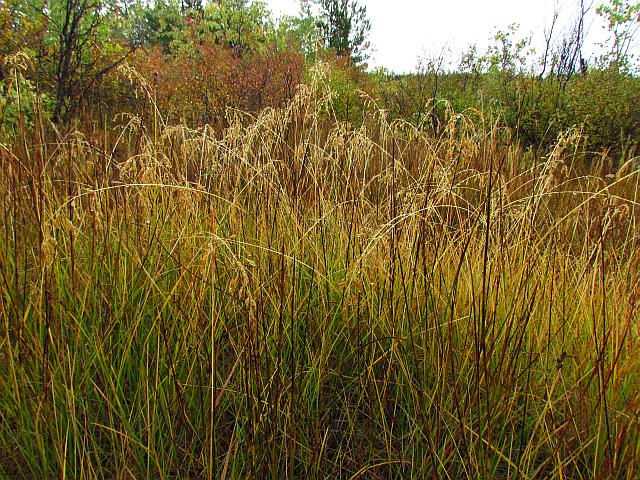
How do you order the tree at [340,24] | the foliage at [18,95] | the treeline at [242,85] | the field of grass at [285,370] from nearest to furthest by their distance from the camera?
the field of grass at [285,370], the foliage at [18,95], the treeline at [242,85], the tree at [340,24]

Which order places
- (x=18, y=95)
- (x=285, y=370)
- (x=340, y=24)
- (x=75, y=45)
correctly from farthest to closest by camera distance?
(x=340, y=24), (x=75, y=45), (x=285, y=370), (x=18, y=95)

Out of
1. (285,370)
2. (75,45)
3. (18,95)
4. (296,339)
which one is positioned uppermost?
(75,45)

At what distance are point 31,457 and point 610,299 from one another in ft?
6.81

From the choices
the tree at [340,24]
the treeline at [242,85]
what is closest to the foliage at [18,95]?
the treeline at [242,85]

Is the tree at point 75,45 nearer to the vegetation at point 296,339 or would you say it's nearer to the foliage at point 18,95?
the foliage at point 18,95

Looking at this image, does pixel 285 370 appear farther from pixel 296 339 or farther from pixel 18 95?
pixel 18 95

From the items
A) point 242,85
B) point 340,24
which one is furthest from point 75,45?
point 340,24

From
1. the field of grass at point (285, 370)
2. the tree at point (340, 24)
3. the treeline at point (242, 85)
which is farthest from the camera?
the tree at point (340, 24)

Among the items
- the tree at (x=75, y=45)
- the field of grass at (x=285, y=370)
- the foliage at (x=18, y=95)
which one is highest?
the tree at (x=75, y=45)

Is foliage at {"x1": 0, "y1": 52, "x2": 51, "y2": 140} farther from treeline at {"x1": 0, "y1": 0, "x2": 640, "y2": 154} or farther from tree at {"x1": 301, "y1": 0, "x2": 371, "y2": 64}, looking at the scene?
tree at {"x1": 301, "y1": 0, "x2": 371, "y2": 64}

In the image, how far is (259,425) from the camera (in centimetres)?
107

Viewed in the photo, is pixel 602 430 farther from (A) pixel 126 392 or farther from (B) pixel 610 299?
(A) pixel 126 392

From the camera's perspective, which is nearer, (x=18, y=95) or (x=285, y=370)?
(x=18, y=95)

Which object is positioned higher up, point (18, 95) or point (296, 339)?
point (18, 95)
